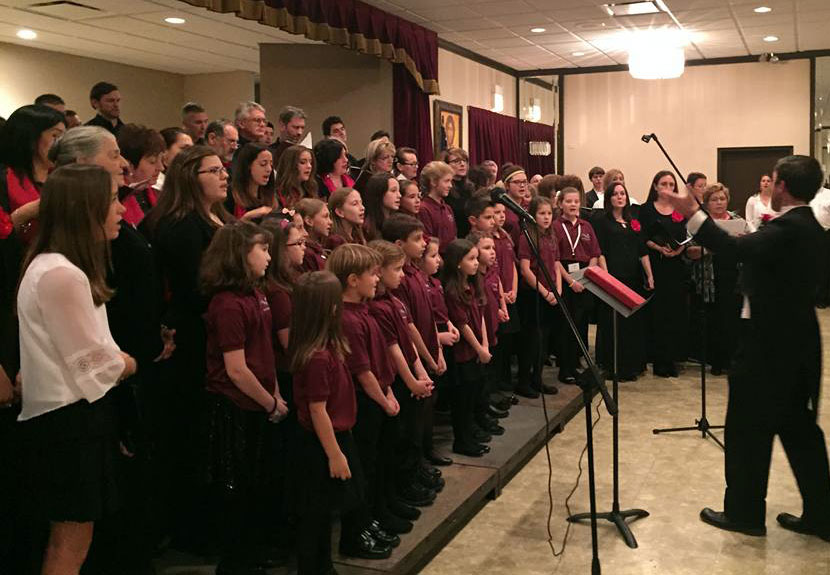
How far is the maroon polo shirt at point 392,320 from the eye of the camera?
10.6 feet

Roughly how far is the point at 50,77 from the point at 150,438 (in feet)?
28.2

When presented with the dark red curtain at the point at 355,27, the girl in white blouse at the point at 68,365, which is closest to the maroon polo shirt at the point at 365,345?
the girl in white blouse at the point at 68,365

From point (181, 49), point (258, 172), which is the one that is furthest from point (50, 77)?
point (258, 172)

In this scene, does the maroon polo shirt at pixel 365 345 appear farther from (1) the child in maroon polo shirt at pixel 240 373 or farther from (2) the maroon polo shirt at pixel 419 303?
(2) the maroon polo shirt at pixel 419 303

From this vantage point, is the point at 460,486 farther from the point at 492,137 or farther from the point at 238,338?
the point at 492,137

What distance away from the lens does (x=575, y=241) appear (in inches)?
231

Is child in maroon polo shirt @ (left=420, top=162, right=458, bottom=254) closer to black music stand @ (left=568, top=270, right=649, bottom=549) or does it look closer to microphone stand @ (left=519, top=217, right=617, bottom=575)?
black music stand @ (left=568, top=270, right=649, bottom=549)

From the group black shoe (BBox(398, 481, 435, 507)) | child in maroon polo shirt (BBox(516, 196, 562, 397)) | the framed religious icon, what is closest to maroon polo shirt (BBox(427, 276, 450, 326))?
black shoe (BBox(398, 481, 435, 507))

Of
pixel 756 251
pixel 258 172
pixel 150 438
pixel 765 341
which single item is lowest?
pixel 150 438

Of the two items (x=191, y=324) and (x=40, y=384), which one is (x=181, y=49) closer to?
(x=191, y=324)

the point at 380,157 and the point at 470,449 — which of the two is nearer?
the point at 470,449

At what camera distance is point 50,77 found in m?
10.0

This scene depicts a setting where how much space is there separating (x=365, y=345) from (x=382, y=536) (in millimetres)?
723

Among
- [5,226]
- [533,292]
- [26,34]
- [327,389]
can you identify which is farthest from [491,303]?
[26,34]
